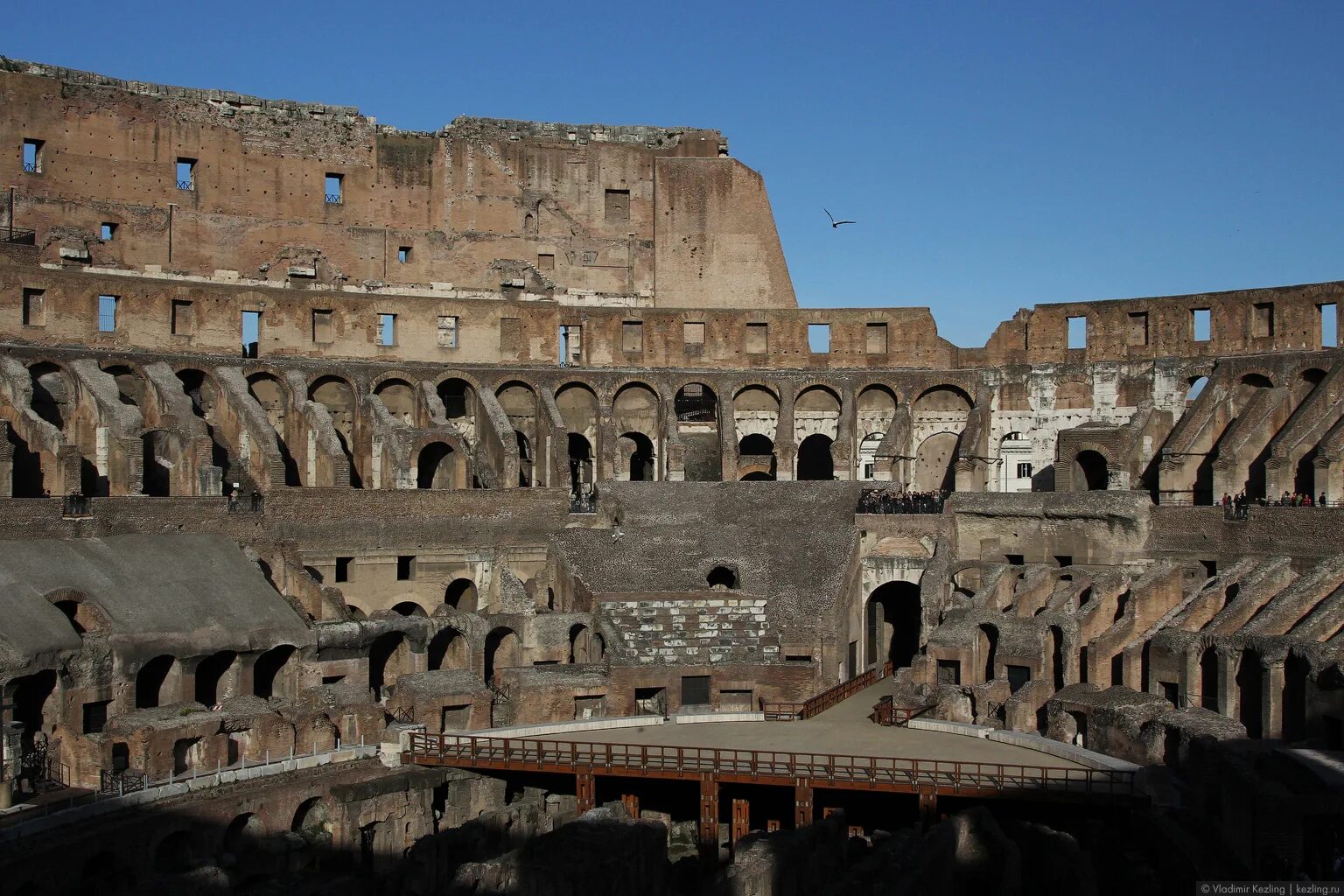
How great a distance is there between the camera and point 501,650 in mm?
36562

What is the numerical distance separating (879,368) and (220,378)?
19.6 meters

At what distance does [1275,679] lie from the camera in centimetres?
2952

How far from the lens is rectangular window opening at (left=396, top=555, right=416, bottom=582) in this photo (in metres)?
39.7

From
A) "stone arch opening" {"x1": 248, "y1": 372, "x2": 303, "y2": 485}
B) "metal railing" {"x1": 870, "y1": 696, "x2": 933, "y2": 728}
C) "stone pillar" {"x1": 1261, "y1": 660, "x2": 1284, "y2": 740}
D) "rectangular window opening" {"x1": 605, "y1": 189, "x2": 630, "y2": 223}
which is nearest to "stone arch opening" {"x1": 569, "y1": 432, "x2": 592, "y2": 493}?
"rectangular window opening" {"x1": 605, "y1": 189, "x2": 630, "y2": 223}

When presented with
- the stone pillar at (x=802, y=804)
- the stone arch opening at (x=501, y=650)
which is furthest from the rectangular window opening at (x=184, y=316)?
the stone pillar at (x=802, y=804)

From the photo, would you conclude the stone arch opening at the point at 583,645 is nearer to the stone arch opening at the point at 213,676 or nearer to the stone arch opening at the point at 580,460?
the stone arch opening at the point at 213,676

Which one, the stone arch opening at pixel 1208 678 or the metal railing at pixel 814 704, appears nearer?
the stone arch opening at pixel 1208 678

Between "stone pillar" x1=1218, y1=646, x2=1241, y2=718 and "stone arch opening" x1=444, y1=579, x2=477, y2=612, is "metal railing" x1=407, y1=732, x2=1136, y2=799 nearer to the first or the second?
"stone pillar" x1=1218, y1=646, x2=1241, y2=718

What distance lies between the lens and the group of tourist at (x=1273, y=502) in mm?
36812

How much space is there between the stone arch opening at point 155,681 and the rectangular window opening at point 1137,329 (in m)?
28.4

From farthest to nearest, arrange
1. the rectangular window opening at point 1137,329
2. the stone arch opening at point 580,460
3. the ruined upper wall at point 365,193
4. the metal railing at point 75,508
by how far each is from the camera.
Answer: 1. the stone arch opening at point 580,460
2. the rectangular window opening at point 1137,329
3. the ruined upper wall at point 365,193
4. the metal railing at point 75,508

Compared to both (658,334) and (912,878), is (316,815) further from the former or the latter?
(658,334)

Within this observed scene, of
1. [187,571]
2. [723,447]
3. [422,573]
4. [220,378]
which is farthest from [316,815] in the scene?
[723,447]

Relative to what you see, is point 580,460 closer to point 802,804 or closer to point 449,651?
point 449,651
